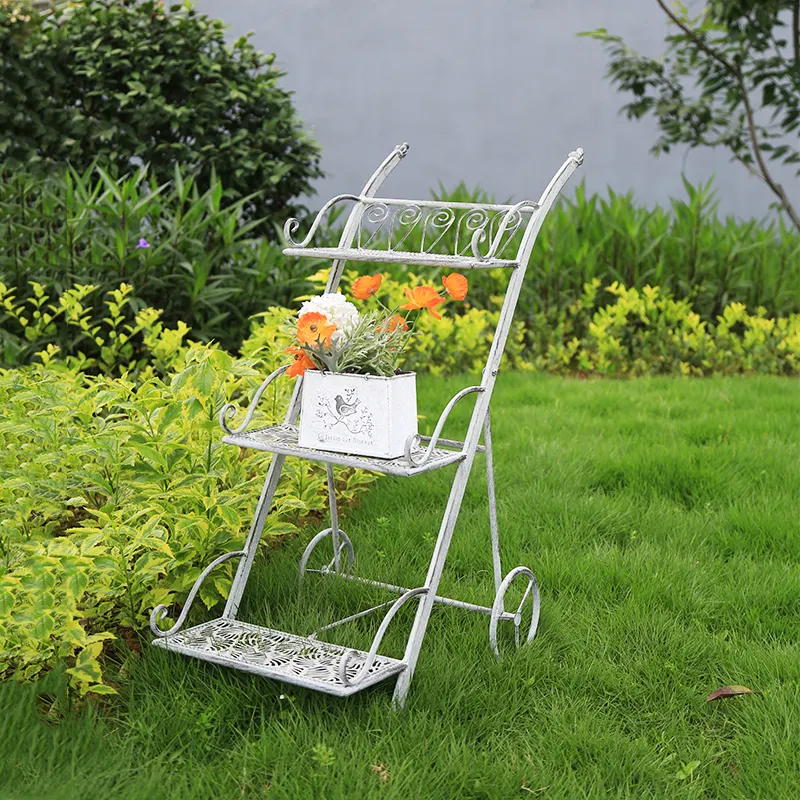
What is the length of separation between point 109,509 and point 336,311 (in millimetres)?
864

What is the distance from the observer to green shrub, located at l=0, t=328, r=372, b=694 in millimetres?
2334

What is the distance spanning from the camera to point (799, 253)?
6.77 meters

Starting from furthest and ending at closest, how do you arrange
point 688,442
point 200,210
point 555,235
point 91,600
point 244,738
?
point 555,235 → point 200,210 → point 688,442 → point 91,600 → point 244,738

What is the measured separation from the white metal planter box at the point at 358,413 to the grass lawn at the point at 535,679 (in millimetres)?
567

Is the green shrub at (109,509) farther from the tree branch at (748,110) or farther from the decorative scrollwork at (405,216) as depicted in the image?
the tree branch at (748,110)

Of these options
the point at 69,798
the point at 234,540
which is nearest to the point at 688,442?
the point at 234,540

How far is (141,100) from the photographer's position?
6406 millimetres

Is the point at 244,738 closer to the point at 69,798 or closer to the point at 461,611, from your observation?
the point at 69,798

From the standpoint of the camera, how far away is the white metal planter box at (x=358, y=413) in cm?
238

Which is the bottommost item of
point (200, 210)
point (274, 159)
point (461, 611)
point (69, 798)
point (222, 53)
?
point (69, 798)

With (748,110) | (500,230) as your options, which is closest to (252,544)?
(500,230)

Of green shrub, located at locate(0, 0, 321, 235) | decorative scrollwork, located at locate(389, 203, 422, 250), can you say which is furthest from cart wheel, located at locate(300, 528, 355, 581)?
green shrub, located at locate(0, 0, 321, 235)

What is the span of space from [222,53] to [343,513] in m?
4.08

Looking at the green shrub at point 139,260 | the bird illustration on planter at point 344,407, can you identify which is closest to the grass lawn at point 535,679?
the bird illustration on planter at point 344,407
